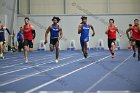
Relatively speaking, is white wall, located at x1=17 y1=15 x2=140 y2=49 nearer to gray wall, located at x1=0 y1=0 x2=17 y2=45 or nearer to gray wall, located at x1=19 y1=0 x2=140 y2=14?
gray wall, located at x1=19 y1=0 x2=140 y2=14

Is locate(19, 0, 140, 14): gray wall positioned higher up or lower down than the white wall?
higher up

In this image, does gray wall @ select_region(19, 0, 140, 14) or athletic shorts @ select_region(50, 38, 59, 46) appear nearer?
athletic shorts @ select_region(50, 38, 59, 46)

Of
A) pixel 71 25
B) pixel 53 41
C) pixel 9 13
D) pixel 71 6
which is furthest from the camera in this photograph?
pixel 71 6

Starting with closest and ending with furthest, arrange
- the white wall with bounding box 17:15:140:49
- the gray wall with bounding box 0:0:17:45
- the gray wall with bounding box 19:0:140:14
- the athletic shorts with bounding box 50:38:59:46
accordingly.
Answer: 1. the athletic shorts with bounding box 50:38:59:46
2. the gray wall with bounding box 0:0:17:45
3. the white wall with bounding box 17:15:140:49
4. the gray wall with bounding box 19:0:140:14

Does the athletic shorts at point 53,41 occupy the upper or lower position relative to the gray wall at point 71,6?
lower

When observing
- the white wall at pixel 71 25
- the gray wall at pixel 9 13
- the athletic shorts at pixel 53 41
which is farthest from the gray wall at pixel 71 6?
the athletic shorts at pixel 53 41

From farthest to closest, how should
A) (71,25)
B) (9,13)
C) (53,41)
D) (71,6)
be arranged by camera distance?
(71,6) < (71,25) < (9,13) < (53,41)

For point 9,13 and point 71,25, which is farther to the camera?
point 71,25

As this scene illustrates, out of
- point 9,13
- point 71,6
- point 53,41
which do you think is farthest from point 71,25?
point 53,41

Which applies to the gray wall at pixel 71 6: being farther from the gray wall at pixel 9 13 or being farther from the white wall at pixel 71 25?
the gray wall at pixel 9 13

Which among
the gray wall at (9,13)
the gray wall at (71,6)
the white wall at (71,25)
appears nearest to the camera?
the gray wall at (9,13)

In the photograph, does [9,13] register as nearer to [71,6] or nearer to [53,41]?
[71,6]

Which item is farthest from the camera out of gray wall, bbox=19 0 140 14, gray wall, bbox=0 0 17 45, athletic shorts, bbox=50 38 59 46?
gray wall, bbox=19 0 140 14

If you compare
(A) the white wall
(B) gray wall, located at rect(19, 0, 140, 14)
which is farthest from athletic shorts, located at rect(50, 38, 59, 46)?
(B) gray wall, located at rect(19, 0, 140, 14)
